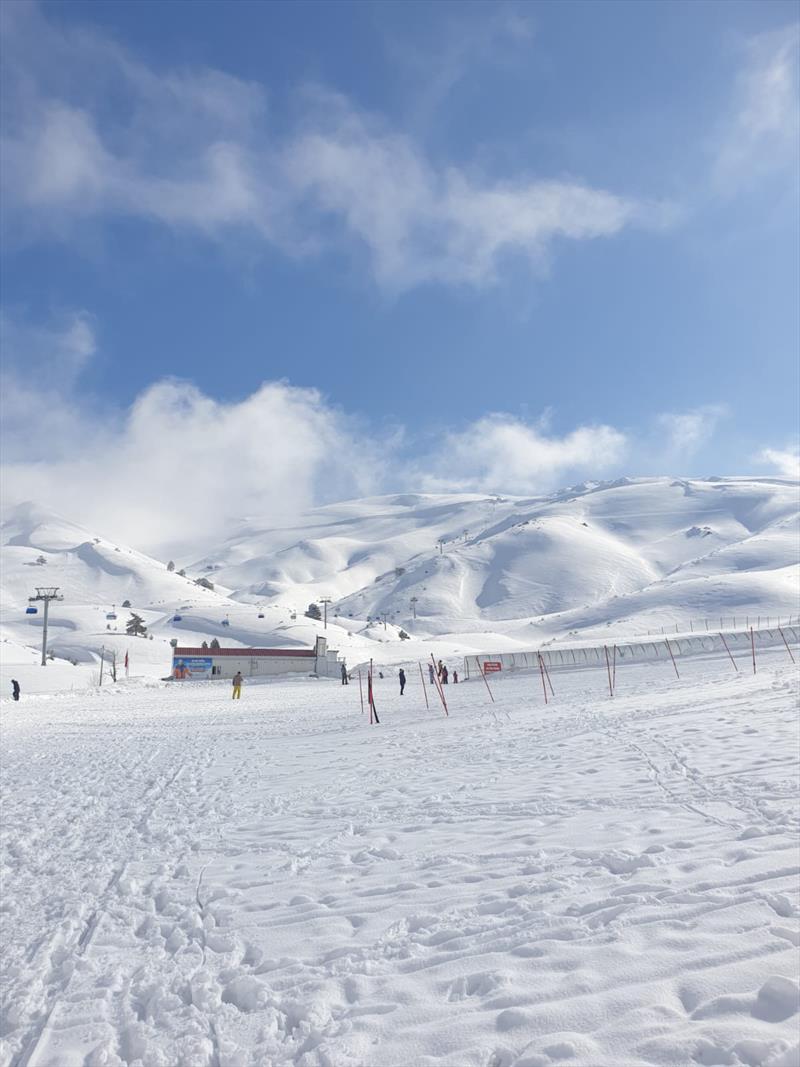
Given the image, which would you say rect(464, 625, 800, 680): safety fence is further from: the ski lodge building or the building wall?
the building wall

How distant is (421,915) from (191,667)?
7738cm

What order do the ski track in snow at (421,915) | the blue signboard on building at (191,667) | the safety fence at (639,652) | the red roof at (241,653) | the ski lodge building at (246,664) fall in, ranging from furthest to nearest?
the red roof at (241,653)
the ski lodge building at (246,664)
the blue signboard on building at (191,667)
the safety fence at (639,652)
the ski track in snow at (421,915)

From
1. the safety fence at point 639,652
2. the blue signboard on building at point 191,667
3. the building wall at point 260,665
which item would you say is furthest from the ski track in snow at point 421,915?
the blue signboard on building at point 191,667

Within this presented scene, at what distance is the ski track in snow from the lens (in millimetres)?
4355

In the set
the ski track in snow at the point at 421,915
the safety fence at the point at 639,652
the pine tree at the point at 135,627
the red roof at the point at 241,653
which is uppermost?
the pine tree at the point at 135,627

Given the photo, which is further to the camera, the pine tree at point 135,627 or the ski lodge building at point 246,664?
the pine tree at point 135,627

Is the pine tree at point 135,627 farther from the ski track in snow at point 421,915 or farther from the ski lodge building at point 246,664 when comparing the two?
the ski track in snow at point 421,915

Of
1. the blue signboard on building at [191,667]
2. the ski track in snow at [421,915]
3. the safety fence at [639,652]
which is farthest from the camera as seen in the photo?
the blue signboard on building at [191,667]

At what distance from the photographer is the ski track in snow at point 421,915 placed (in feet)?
14.3

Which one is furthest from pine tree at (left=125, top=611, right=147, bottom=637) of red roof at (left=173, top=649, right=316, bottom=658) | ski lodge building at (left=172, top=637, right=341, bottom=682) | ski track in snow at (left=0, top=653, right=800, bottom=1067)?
ski track in snow at (left=0, top=653, right=800, bottom=1067)

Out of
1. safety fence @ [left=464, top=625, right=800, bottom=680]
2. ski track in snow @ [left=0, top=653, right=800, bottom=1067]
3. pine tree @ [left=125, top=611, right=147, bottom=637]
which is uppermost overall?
pine tree @ [left=125, top=611, right=147, bottom=637]

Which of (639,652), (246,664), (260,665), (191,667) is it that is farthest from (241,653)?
(639,652)

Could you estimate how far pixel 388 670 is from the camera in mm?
76688

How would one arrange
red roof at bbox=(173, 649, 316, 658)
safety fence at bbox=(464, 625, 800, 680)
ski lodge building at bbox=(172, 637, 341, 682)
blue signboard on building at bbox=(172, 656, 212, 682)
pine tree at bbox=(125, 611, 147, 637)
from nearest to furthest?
safety fence at bbox=(464, 625, 800, 680) < blue signboard on building at bbox=(172, 656, 212, 682) < ski lodge building at bbox=(172, 637, 341, 682) < red roof at bbox=(173, 649, 316, 658) < pine tree at bbox=(125, 611, 147, 637)
